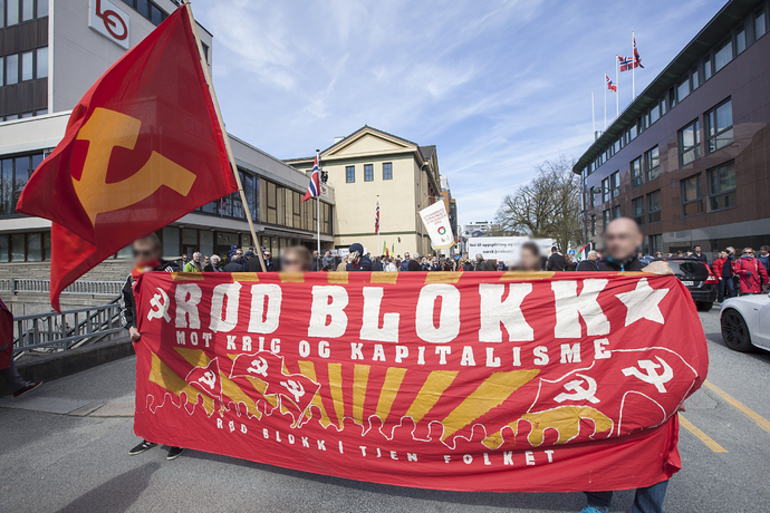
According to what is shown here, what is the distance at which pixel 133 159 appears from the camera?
3.18 metres

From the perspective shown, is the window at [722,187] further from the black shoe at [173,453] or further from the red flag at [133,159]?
the black shoe at [173,453]

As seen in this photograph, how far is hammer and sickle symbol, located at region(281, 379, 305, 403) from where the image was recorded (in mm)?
2875

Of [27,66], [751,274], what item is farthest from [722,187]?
[27,66]

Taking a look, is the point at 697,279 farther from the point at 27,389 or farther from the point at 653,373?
the point at 27,389

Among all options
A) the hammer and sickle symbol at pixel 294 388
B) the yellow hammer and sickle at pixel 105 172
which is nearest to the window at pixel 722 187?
the hammer and sickle symbol at pixel 294 388

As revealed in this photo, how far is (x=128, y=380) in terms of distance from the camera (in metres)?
5.49

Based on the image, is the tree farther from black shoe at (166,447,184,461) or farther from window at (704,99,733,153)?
window at (704,99,733,153)

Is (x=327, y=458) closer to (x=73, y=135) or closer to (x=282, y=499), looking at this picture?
(x=282, y=499)

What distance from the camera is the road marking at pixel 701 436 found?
326 cm

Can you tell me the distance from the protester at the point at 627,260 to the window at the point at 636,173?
2746mm

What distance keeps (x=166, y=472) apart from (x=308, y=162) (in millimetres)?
35874

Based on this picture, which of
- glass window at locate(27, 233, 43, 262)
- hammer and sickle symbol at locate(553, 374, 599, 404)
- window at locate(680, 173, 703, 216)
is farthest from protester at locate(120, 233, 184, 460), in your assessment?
window at locate(680, 173, 703, 216)

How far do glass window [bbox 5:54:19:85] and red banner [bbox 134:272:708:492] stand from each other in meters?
26.3

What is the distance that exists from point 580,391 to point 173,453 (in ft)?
11.5
